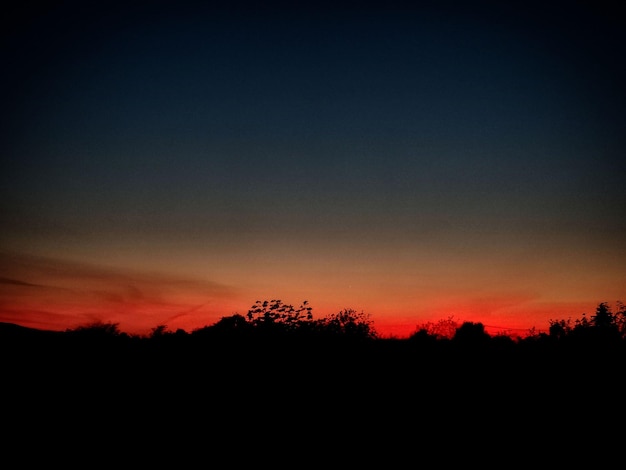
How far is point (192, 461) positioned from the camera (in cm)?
1234

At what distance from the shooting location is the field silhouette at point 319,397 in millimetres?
13641

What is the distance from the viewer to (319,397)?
56.1ft

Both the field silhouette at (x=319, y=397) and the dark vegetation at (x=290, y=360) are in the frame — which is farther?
the dark vegetation at (x=290, y=360)

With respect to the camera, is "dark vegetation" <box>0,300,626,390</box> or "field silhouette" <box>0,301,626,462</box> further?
"dark vegetation" <box>0,300,626,390</box>

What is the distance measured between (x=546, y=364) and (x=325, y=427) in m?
14.5

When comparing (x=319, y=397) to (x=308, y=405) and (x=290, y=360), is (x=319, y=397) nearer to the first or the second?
(x=308, y=405)

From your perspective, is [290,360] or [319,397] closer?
[319,397]

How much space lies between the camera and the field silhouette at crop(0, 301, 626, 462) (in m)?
13.6

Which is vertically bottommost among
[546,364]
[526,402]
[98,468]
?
[98,468]

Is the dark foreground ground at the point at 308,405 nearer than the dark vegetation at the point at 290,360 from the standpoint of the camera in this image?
Yes

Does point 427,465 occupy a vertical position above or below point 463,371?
below

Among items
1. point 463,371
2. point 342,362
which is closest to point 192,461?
point 342,362

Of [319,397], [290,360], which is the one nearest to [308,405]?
[319,397]

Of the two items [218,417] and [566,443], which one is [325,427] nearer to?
[218,417]
